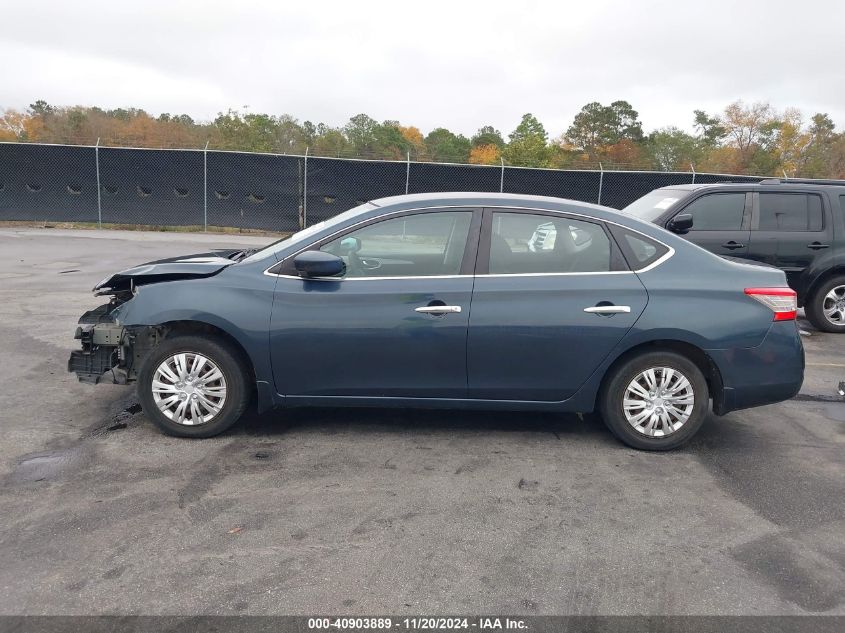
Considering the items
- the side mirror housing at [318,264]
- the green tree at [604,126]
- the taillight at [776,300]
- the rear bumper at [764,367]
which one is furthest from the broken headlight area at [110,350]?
the green tree at [604,126]

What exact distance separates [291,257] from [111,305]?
60.0 inches

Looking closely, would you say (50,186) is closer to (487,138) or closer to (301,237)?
(301,237)

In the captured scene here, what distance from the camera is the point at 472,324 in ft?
14.7

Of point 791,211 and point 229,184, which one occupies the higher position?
point 229,184

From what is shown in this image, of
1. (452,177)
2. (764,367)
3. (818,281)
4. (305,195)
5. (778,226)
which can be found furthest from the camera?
(305,195)

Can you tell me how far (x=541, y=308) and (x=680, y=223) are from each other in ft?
14.2

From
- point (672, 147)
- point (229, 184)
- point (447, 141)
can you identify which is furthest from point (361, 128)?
point (229, 184)

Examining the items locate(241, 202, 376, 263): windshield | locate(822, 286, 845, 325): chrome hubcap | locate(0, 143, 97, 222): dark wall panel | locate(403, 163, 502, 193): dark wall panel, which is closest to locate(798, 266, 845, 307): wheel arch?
locate(822, 286, 845, 325): chrome hubcap

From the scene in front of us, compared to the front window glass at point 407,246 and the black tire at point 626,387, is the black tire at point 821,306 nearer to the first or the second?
the black tire at point 626,387

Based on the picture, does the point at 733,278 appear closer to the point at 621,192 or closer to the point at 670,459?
the point at 670,459

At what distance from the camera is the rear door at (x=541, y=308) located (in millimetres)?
4504

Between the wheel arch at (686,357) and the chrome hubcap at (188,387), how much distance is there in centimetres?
252

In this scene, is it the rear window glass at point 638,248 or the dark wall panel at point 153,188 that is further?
the dark wall panel at point 153,188

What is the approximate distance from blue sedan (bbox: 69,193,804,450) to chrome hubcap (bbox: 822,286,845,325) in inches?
190
